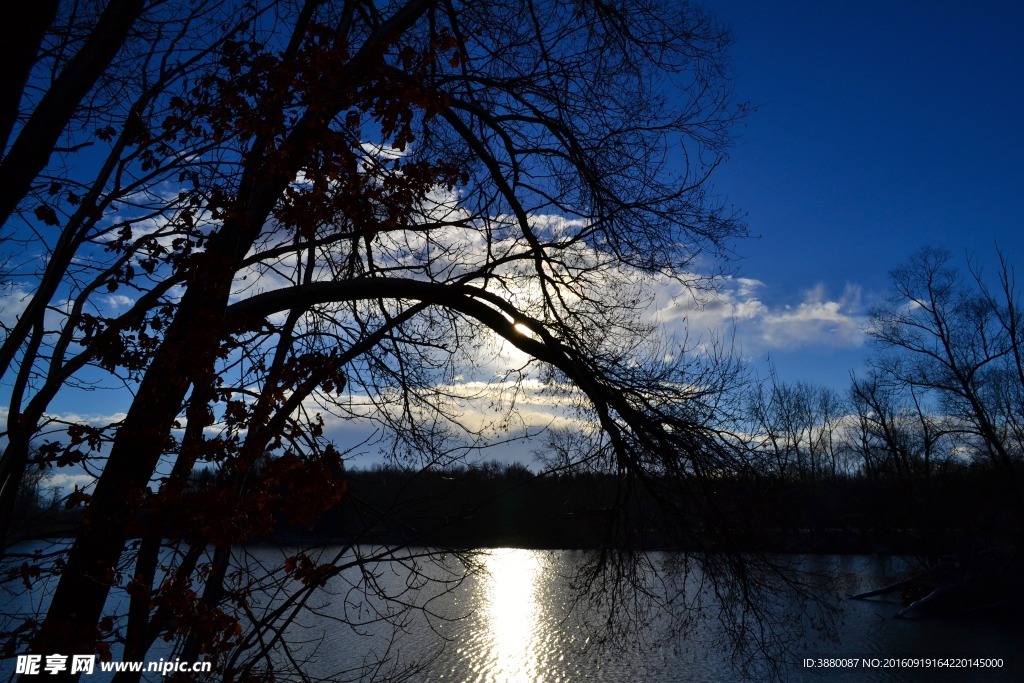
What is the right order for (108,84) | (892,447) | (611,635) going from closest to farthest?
(108,84), (611,635), (892,447)

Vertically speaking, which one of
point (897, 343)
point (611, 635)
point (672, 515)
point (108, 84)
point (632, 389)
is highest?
point (897, 343)

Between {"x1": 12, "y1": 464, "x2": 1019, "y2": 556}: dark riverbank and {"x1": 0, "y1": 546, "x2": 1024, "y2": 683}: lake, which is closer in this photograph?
{"x1": 12, "y1": 464, "x2": 1019, "y2": 556}: dark riverbank

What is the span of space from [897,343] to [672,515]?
60.4ft

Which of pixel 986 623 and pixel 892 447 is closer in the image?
pixel 986 623

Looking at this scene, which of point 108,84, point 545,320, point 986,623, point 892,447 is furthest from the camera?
point 892,447

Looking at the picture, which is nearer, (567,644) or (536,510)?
(536,510)

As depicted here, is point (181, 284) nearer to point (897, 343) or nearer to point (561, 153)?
point (561, 153)

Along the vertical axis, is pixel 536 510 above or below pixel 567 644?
above

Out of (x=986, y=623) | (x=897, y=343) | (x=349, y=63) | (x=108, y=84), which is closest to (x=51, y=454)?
(x=108, y=84)

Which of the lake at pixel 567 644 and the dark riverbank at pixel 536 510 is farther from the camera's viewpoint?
the lake at pixel 567 644

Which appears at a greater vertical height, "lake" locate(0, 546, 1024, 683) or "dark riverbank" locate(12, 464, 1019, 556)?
"dark riverbank" locate(12, 464, 1019, 556)

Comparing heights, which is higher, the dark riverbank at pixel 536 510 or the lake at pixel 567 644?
the dark riverbank at pixel 536 510

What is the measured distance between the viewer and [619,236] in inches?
248

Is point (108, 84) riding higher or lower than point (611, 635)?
higher
